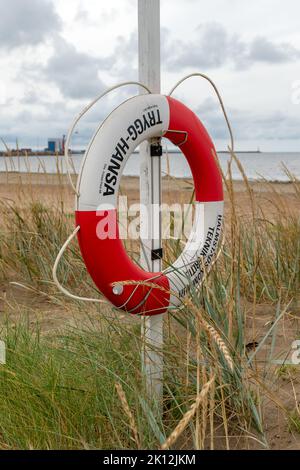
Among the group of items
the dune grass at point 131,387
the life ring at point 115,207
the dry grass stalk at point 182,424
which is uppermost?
the life ring at point 115,207

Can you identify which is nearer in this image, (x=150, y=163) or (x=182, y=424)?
(x=182, y=424)

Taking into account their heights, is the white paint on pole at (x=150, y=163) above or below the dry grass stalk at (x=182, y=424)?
above

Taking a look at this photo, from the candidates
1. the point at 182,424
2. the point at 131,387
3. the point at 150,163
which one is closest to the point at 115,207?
the point at 150,163

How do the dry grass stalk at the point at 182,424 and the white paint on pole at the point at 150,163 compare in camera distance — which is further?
the white paint on pole at the point at 150,163

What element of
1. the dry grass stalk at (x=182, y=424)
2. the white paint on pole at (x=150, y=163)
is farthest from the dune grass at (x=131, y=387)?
the dry grass stalk at (x=182, y=424)

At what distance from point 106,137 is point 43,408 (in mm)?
912

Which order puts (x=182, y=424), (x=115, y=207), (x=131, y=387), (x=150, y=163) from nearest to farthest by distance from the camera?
(x=182, y=424), (x=131, y=387), (x=115, y=207), (x=150, y=163)

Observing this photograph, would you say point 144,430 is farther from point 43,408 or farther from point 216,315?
point 216,315

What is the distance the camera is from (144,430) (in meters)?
1.80

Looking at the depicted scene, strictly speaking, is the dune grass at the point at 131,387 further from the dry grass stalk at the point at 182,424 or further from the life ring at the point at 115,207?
the dry grass stalk at the point at 182,424

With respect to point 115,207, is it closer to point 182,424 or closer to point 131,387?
point 131,387

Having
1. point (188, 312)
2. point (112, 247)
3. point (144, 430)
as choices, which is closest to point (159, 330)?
point (188, 312)

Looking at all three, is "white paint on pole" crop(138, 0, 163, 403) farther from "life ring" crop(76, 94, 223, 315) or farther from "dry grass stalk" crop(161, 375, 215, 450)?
"dry grass stalk" crop(161, 375, 215, 450)

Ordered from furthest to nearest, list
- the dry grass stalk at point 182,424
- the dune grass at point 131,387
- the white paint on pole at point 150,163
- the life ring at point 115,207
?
the white paint on pole at point 150,163
the life ring at point 115,207
the dune grass at point 131,387
the dry grass stalk at point 182,424
